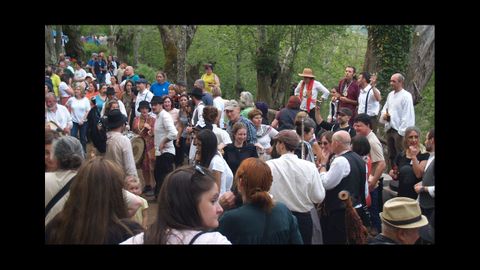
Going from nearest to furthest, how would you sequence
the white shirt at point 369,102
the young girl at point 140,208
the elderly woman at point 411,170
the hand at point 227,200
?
the young girl at point 140,208 → the hand at point 227,200 → the elderly woman at point 411,170 → the white shirt at point 369,102

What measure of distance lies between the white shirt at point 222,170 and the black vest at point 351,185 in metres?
0.97

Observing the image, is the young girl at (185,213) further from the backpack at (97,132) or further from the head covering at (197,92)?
the head covering at (197,92)

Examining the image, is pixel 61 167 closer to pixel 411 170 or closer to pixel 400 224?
pixel 400 224

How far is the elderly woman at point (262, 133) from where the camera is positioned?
27.5ft

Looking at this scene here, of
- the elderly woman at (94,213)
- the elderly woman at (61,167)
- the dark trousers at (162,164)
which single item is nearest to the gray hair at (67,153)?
the elderly woman at (61,167)

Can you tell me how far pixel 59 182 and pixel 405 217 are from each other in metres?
2.35

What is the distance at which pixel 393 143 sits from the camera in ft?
33.8

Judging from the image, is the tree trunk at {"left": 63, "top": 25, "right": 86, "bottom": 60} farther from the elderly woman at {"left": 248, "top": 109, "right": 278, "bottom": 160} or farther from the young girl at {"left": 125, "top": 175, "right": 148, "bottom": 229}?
the young girl at {"left": 125, "top": 175, "right": 148, "bottom": 229}

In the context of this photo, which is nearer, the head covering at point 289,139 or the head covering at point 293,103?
the head covering at point 289,139
